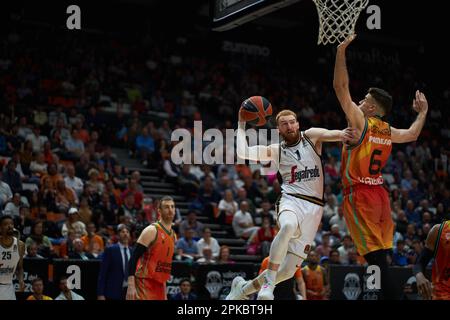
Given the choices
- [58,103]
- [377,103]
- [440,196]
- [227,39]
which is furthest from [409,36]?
[377,103]

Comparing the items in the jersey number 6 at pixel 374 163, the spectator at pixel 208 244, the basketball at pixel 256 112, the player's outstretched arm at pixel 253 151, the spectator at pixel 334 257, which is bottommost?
the spectator at pixel 334 257

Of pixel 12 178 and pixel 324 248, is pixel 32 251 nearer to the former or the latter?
pixel 12 178

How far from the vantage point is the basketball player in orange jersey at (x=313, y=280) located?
41.6ft

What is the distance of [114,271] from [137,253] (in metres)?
2.33

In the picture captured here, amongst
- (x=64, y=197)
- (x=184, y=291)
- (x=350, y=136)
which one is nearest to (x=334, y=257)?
(x=184, y=291)

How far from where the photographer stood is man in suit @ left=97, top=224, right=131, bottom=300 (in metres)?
10.5

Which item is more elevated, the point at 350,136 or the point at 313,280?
the point at 350,136

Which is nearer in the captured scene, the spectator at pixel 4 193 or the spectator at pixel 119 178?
the spectator at pixel 4 193

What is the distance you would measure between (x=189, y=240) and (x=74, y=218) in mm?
2254

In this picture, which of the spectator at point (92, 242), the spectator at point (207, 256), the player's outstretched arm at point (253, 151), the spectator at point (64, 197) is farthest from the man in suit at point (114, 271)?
the player's outstretched arm at point (253, 151)

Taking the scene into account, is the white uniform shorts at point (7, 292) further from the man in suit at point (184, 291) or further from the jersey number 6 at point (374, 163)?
the jersey number 6 at point (374, 163)

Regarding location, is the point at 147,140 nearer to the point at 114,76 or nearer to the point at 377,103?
the point at 114,76

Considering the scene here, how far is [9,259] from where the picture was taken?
32.2 ft

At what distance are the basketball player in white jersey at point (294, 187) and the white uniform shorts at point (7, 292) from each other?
3.87 metres
